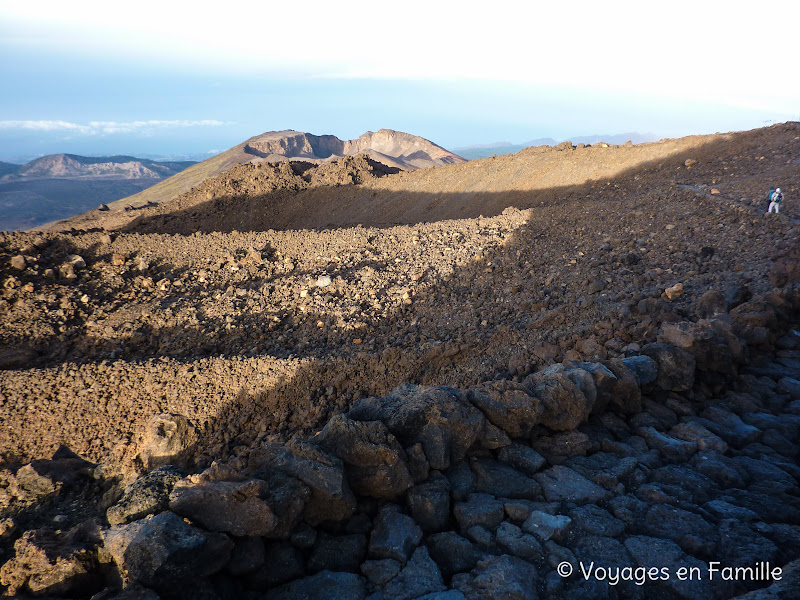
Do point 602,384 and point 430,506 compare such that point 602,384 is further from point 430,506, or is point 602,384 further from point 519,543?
point 430,506

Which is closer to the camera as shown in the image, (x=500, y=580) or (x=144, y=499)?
(x=500, y=580)

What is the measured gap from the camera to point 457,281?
7.80 meters

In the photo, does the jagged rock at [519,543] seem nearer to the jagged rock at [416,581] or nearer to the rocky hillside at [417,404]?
the rocky hillside at [417,404]

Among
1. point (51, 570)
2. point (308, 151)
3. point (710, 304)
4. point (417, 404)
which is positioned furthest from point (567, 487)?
point (308, 151)

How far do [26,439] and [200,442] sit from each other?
2.19 metres

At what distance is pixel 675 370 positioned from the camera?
3768 mm

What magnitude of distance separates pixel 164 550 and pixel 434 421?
151cm

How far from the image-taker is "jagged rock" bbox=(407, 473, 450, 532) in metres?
2.48

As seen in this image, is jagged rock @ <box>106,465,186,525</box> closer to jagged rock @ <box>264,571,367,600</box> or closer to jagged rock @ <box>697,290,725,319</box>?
jagged rock @ <box>264,571,367,600</box>

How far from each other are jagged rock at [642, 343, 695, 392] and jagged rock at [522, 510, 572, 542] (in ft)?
6.03

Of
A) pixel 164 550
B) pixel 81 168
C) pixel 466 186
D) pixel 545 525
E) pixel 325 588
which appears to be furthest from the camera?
pixel 81 168

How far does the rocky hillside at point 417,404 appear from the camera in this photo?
2.14 metres

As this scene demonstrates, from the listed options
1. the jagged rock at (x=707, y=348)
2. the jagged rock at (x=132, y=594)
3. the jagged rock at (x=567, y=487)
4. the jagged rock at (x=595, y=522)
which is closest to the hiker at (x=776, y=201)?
the jagged rock at (x=707, y=348)

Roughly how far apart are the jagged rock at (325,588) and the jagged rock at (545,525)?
0.87 metres
